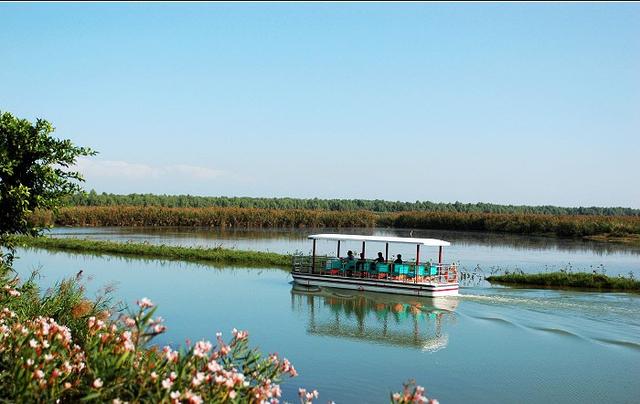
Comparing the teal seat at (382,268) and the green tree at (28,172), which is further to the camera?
the teal seat at (382,268)

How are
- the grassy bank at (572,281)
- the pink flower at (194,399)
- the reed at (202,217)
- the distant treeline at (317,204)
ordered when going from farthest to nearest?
the distant treeline at (317,204), the reed at (202,217), the grassy bank at (572,281), the pink flower at (194,399)

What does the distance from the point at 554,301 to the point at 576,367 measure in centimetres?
819

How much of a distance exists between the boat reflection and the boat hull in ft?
0.74

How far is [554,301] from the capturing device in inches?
920

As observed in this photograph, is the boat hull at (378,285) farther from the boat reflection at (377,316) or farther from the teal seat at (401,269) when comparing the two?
the teal seat at (401,269)

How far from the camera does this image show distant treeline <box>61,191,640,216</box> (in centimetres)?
9081

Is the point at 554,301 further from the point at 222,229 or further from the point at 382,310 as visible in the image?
the point at 222,229

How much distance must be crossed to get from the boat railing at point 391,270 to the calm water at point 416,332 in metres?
1.09

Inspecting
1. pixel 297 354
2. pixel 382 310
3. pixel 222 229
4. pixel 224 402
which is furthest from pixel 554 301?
pixel 222 229

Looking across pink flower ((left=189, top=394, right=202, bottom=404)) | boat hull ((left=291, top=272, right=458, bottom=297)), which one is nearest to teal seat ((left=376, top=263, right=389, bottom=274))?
boat hull ((left=291, top=272, right=458, bottom=297))

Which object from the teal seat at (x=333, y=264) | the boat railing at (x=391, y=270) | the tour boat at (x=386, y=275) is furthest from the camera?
the teal seat at (x=333, y=264)

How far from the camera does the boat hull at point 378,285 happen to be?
2495 centimetres

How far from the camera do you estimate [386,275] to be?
2647cm

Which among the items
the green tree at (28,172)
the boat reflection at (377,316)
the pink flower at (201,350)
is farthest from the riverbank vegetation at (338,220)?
the pink flower at (201,350)
